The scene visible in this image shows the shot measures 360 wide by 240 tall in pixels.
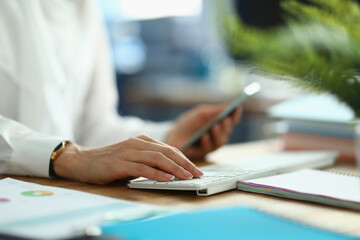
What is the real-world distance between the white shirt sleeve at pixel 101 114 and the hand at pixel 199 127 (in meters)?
0.12

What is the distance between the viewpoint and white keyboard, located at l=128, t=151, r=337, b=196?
0.75 metres

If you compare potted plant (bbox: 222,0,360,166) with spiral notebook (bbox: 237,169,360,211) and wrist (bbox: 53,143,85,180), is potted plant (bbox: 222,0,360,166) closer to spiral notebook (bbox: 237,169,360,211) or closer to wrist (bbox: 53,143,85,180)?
spiral notebook (bbox: 237,169,360,211)

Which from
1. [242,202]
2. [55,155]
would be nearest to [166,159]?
[242,202]

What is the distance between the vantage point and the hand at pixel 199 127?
1185 mm

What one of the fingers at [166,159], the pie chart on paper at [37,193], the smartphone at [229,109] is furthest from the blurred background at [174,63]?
the pie chart on paper at [37,193]

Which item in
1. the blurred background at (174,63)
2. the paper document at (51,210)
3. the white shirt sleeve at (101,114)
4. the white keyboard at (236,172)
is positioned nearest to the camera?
the paper document at (51,210)

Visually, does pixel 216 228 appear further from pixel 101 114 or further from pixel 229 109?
pixel 101 114

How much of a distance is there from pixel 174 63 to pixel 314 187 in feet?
10.6

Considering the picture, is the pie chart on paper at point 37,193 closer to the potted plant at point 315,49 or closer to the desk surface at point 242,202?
the desk surface at point 242,202

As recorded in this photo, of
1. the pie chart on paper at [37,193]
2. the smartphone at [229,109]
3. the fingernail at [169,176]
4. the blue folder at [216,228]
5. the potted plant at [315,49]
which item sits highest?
the potted plant at [315,49]

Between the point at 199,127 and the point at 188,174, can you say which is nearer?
the point at 188,174

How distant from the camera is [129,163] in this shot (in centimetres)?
79

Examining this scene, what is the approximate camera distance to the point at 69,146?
894mm

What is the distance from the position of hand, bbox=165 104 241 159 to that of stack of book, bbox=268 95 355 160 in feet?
0.56
